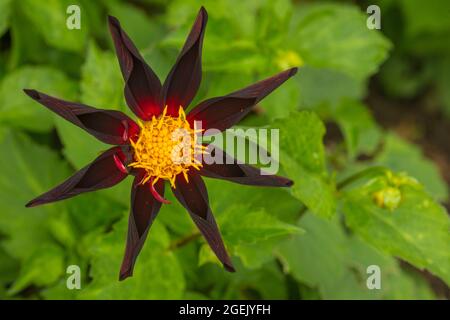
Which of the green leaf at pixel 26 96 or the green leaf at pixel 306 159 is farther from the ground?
the green leaf at pixel 26 96

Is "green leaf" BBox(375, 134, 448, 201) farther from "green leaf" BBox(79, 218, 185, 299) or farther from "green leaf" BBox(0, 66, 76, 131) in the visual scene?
"green leaf" BBox(0, 66, 76, 131)

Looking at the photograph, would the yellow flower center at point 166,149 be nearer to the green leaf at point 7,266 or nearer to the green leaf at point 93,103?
the green leaf at point 93,103

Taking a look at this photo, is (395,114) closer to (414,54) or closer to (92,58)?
(414,54)

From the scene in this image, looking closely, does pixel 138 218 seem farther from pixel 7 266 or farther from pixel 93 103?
pixel 7 266

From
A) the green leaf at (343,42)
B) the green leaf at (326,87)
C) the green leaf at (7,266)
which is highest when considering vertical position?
the green leaf at (326,87)

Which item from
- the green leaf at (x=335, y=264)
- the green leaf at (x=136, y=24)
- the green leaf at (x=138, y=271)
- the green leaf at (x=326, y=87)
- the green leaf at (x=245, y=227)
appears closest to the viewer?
the green leaf at (x=245, y=227)

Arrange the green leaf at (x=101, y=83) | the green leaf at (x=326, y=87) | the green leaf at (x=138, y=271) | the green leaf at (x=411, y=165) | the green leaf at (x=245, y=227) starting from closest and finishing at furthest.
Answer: the green leaf at (x=245, y=227) < the green leaf at (x=138, y=271) < the green leaf at (x=101, y=83) < the green leaf at (x=411, y=165) < the green leaf at (x=326, y=87)

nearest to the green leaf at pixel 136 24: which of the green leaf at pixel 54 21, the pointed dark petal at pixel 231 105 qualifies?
the green leaf at pixel 54 21
